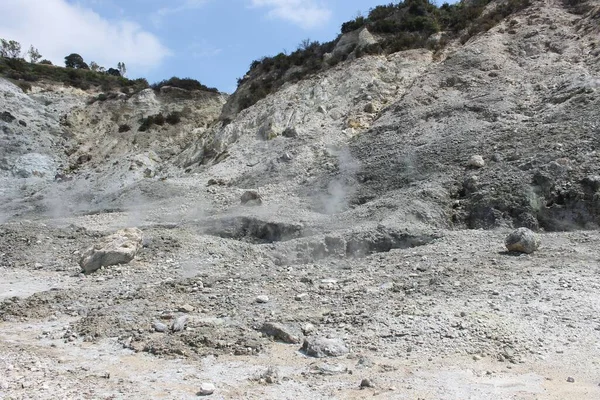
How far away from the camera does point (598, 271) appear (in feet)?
32.5

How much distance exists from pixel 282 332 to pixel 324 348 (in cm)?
75

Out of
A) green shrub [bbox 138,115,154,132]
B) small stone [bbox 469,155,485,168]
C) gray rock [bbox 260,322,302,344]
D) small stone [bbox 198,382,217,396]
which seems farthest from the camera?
green shrub [bbox 138,115,154,132]

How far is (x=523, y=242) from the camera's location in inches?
435

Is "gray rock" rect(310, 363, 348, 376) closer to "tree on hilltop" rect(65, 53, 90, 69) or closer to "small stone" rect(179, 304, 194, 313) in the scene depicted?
"small stone" rect(179, 304, 194, 313)

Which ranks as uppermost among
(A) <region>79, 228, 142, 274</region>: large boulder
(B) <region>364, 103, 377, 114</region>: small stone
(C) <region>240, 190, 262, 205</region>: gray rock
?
(B) <region>364, 103, 377, 114</region>: small stone

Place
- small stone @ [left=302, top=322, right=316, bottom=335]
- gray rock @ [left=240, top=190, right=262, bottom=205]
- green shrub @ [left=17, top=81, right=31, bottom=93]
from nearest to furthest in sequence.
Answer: small stone @ [left=302, top=322, right=316, bottom=335]
gray rock @ [left=240, top=190, right=262, bottom=205]
green shrub @ [left=17, top=81, right=31, bottom=93]

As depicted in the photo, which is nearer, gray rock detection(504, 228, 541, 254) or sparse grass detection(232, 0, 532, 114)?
gray rock detection(504, 228, 541, 254)

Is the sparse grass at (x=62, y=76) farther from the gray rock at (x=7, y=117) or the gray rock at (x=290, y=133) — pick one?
the gray rock at (x=290, y=133)

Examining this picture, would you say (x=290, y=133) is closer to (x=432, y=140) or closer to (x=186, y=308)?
(x=432, y=140)

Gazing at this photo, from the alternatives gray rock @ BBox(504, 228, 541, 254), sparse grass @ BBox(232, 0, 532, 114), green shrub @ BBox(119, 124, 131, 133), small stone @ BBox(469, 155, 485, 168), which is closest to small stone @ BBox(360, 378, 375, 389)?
gray rock @ BBox(504, 228, 541, 254)

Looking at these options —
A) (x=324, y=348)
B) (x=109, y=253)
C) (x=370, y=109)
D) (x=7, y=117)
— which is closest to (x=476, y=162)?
(x=370, y=109)

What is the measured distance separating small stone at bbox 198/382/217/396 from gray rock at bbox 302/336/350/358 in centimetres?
151

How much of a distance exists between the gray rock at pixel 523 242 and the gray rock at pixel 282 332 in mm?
5007

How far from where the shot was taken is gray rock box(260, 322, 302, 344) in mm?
7961
